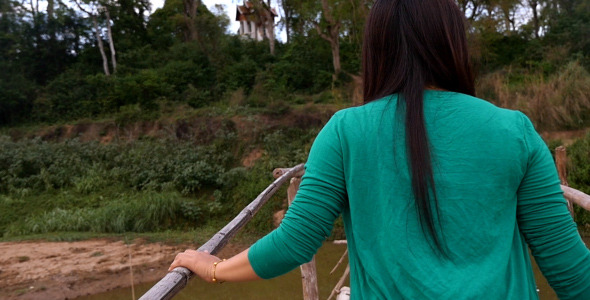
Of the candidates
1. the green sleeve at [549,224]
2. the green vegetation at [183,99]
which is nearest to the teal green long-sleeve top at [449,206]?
the green sleeve at [549,224]

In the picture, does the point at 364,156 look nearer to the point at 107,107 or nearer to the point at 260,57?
the point at 107,107

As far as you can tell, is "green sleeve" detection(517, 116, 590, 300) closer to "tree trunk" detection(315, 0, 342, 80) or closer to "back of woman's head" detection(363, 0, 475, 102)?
"back of woman's head" detection(363, 0, 475, 102)

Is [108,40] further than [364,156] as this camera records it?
Yes

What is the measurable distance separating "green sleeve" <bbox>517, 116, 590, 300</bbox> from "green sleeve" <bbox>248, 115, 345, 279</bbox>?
33cm

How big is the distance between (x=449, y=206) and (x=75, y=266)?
723cm

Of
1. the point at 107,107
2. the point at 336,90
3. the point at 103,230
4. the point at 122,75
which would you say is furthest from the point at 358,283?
the point at 122,75

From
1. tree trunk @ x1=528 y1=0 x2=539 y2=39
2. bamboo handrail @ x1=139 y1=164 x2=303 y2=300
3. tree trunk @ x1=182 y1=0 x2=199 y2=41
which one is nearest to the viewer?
bamboo handrail @ x1=139 y1=164 x2=303 y2=300

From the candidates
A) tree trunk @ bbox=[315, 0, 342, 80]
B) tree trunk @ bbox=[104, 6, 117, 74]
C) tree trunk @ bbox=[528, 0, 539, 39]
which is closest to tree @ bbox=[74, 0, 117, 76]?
tree trunk @ bbox=[104, 6, 117, 74]

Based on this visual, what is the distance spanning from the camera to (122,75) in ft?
59.2

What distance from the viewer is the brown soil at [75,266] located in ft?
20.6

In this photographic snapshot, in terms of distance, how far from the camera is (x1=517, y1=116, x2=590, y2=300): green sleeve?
32.5 inches

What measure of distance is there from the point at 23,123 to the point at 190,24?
812 cm

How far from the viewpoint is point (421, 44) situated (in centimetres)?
89

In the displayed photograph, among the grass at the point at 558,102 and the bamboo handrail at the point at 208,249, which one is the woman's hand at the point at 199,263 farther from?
the grass at the point at 558,102
